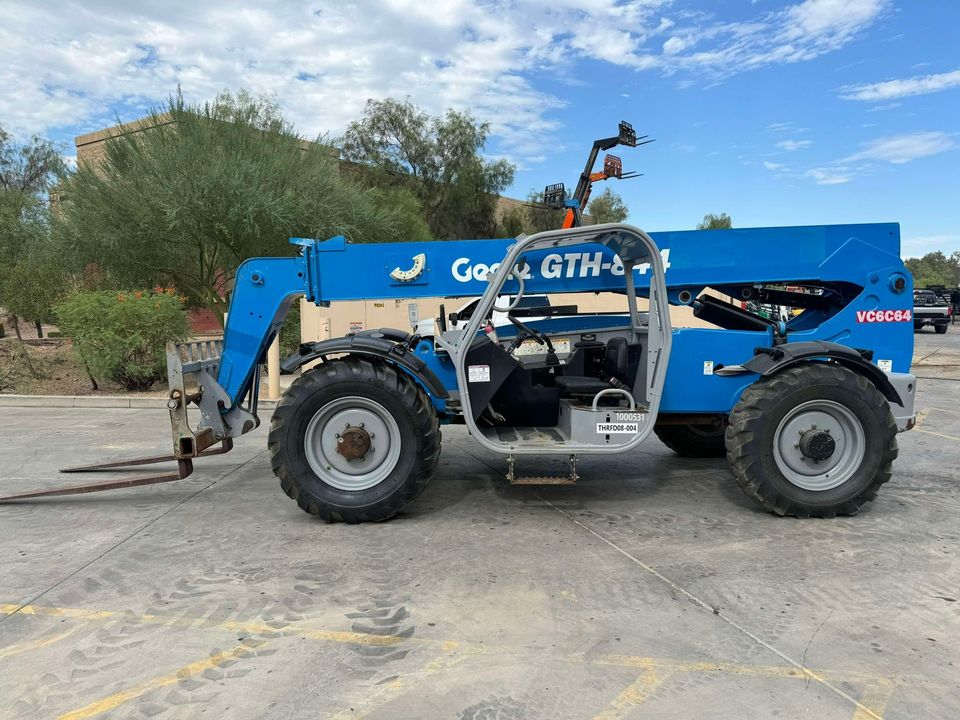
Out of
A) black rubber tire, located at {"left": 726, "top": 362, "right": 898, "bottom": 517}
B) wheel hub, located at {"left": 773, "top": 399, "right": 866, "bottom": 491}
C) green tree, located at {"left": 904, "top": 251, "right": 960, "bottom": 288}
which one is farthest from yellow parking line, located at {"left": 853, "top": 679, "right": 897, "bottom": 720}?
green tree, located at {"left": 904, "top": 251, "right": 960, "bottom": 288}

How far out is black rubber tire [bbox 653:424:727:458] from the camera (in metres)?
6.42

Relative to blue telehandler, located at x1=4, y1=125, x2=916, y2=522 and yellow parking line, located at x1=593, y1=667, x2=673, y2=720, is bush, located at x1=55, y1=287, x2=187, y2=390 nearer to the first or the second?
blue telehandler, located at x1=4, y1=125, x2=916, y2=522

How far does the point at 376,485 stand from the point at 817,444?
3160mm

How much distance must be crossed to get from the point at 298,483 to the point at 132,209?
13849 mm

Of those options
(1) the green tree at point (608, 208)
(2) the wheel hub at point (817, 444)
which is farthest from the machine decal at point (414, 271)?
(1) the green tree at point (608, 208)

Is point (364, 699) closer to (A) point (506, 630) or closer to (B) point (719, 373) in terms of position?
(A) point (506, 630)

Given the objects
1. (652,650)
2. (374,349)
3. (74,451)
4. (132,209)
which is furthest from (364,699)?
(132,209)

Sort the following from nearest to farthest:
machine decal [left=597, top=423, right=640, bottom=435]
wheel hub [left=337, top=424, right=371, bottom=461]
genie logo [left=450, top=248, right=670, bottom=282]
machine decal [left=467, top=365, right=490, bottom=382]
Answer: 1. wheel hub [left=337, top=424, right=371, bottom=461]
2. machine decal [left=597, top=423, right=640, bottom=435]
3. machine decal [left=467, top=365, right=490, bottom=382]
4. genie logo [left=450, top=248, right=670, bottom=282]

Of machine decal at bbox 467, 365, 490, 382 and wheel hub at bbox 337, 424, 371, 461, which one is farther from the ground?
machine decal at bbox 467, 365, 490, 382

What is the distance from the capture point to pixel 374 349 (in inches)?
184

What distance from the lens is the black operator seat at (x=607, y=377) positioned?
518 centimetres

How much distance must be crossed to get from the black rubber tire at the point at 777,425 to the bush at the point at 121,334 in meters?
10.4

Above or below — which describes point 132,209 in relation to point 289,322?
above

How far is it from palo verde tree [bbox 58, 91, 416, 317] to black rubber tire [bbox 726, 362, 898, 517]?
1329 centimetres
